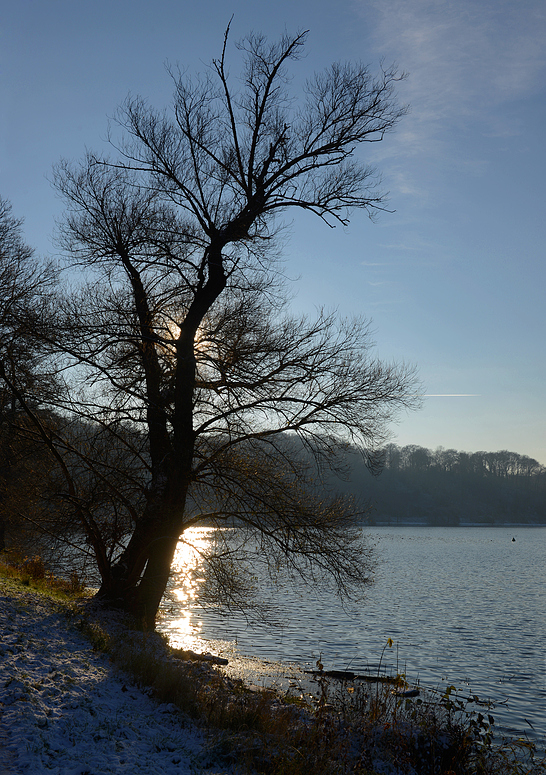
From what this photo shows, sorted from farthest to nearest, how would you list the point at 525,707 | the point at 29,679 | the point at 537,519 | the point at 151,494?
the point at 537,519, the point at 525,707, the point at 151,494, the point at 29,679

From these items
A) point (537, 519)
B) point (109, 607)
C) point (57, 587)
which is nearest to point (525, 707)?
point (109, 607)

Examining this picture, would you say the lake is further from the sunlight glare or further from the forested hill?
the forested hill

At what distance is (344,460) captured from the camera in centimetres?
1359

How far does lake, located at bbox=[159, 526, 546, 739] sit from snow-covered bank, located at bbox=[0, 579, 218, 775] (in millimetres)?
4426

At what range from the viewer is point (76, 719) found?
6355 mm

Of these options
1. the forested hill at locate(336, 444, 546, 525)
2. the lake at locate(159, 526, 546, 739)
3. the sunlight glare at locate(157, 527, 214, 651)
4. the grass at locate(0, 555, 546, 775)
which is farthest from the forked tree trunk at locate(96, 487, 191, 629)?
the forested hill at locate(336, 444, 546, 525)

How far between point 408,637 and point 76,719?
16.5m

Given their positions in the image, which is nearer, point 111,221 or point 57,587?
point 111,221

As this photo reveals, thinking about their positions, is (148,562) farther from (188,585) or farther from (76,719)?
(188,585)

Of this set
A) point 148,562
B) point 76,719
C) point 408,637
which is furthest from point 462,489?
point 76,719

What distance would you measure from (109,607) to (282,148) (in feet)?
39.6

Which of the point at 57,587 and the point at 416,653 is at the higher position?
the point at 57,587

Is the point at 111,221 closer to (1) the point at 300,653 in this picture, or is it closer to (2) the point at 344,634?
(1) the point at 300,653

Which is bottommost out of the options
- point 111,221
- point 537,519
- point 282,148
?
point 537,519
